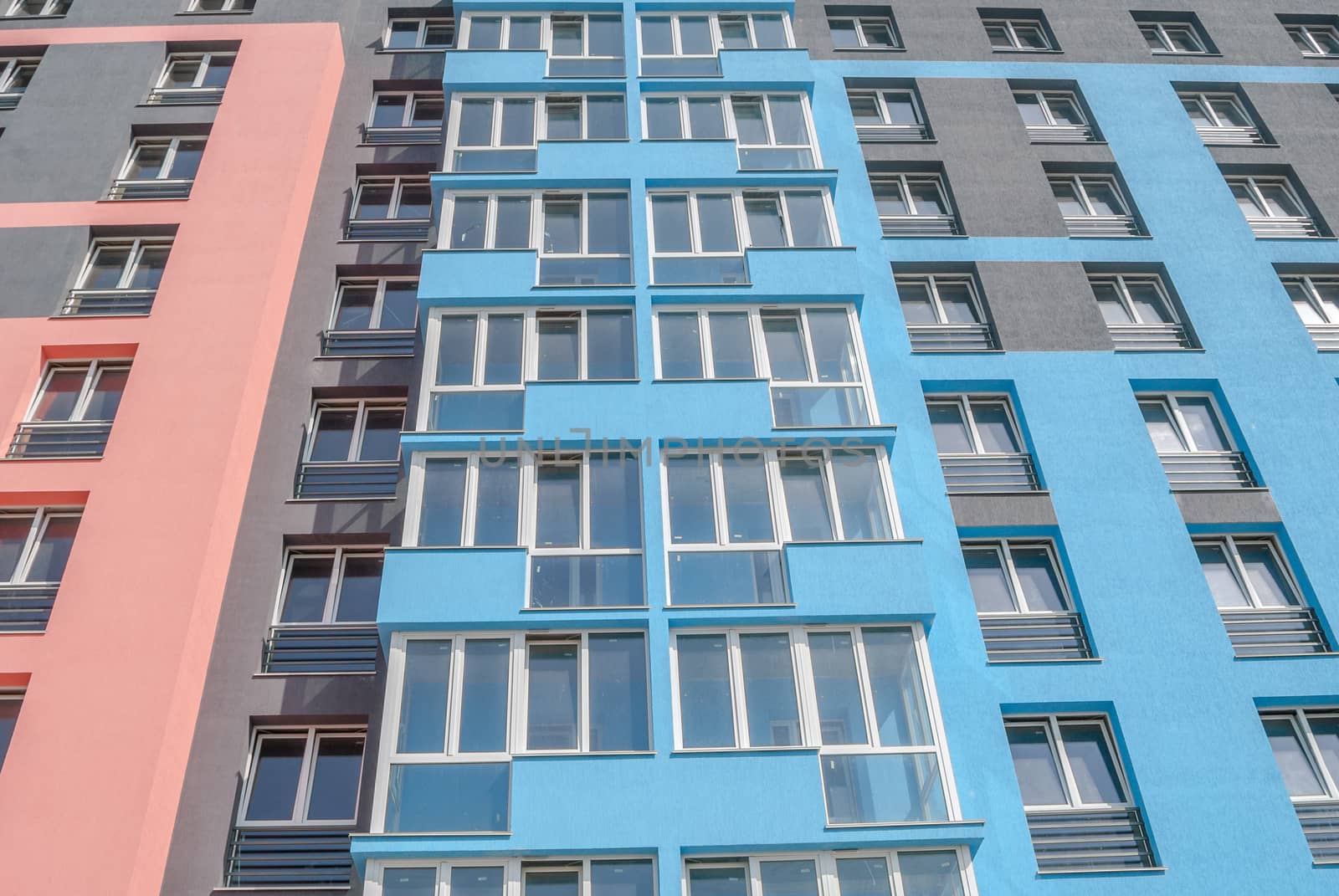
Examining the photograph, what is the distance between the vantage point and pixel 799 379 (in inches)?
701

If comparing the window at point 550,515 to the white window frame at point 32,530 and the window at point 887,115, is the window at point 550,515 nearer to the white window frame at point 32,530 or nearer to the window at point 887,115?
the white window frame at point 32,530

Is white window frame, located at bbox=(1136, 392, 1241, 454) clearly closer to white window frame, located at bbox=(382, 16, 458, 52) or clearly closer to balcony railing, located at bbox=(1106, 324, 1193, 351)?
balcony railing, located at bbox=(1106, 324, 1193, 351)

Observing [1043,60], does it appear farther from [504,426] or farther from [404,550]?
[404,550]

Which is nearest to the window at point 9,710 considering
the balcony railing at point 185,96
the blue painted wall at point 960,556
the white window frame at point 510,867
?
the blue painted wall at point 960,556

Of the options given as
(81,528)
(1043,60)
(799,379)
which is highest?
(1043,60)

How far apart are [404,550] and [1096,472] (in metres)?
10.5

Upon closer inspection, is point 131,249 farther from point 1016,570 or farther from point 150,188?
point 1016,570

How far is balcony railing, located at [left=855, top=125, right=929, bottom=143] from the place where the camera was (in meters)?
23.3

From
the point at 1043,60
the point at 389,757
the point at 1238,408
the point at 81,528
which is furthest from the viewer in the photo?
the point at 1043,60

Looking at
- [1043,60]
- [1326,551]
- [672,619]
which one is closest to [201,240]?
[672,619]

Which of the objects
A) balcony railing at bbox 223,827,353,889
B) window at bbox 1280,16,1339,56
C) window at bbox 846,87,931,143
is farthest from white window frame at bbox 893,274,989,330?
balcony railing at bbox 223,827,353,889

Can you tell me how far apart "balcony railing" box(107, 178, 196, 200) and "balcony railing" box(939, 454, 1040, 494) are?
14651 millimetres

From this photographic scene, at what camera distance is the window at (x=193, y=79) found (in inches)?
923

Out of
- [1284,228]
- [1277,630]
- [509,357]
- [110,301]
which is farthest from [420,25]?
[1277,630]
